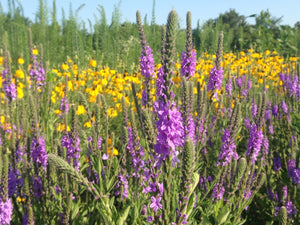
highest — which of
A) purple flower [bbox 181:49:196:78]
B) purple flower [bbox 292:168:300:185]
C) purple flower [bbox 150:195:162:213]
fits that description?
purple flower [bbox 181:49:196:78]

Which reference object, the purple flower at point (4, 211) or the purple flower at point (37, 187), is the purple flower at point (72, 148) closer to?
the purple flower at point (37, 187)

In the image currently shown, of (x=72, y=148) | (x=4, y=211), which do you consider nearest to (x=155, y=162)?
(x=4, y=211)

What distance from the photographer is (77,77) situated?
6.37 metres

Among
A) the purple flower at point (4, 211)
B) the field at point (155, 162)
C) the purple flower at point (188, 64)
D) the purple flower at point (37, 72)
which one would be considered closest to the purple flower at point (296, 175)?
the field at point (155, 162)

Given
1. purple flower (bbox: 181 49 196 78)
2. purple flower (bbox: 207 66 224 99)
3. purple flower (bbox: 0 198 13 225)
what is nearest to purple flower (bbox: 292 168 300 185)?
purple flower (bbox: 207 66 224 99)

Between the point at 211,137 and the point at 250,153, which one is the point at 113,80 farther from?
the point at 250,153

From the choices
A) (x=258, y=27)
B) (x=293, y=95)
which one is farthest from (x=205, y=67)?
(x=258, y=27)

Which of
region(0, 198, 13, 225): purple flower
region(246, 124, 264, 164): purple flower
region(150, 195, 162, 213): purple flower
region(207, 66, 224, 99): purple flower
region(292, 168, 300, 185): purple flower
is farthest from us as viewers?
region(292, 168, 300, 185): purple flower

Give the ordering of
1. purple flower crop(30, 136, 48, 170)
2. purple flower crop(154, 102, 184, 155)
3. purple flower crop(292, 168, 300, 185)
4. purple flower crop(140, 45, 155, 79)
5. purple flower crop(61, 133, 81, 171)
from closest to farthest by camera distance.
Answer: purple flower crop(154, 102, 184, 155) < purple flower crop(140, 45, 155, 79) < purple flower crop(30, 136, 48, 170) < purple flower crop(61, 133, 81, 171) < purple flower crop(292, 168, 300, 185)

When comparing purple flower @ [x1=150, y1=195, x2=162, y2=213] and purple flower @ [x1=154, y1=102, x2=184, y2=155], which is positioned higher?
purple flower @ [x1=154, y1=102, x2=184, y2=155]

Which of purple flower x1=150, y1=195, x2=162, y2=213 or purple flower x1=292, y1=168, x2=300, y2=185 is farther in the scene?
purple flower x1=292, y1=168, x2=300, y2=185

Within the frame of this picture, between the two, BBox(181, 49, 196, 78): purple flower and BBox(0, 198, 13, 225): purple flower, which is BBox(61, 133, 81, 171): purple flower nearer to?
BBox(0, 198, 13, 225): purple flower

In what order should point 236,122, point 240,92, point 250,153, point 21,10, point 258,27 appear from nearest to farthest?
point 236,122 < point 250,153 < point 240,92 < point 21,10 < point 258,27

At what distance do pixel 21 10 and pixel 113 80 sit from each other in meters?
6.98
